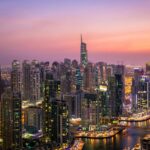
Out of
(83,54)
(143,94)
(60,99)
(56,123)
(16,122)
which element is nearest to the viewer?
(16,122)

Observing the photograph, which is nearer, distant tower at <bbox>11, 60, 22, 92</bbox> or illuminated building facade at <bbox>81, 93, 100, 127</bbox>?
illuminated building facade at <bbox>81, 93, 100, 127</bbox>

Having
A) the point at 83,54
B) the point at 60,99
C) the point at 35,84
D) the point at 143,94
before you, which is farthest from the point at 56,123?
the point at 83,54

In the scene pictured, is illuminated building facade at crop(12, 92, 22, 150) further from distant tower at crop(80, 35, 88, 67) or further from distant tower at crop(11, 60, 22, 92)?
distant tower at crop(80, 35, 88, 67)

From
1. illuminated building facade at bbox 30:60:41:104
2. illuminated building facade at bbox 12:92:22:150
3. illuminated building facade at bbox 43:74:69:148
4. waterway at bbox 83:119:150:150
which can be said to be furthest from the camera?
illuminated building facade at bbox 30:60:41:104

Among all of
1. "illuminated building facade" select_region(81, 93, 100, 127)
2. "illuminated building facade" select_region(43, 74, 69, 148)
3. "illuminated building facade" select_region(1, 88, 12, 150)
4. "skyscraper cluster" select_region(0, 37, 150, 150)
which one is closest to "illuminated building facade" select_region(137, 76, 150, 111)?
"skyscraper cluster" select_region(0, 37, 150, 150)

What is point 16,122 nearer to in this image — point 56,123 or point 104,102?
point 56,123

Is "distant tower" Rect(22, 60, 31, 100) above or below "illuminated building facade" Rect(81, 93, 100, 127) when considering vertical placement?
above

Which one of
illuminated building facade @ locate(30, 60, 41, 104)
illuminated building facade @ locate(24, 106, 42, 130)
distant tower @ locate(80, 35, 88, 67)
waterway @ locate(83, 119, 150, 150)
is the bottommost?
waterway @ locate(83, 119, 150, 150)
